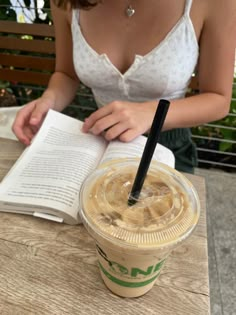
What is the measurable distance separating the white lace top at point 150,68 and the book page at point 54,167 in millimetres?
196

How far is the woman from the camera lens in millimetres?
856

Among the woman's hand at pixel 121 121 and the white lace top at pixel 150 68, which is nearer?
the woman's hand at pixel 121 121

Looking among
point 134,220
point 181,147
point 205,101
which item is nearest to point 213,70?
point 205,101

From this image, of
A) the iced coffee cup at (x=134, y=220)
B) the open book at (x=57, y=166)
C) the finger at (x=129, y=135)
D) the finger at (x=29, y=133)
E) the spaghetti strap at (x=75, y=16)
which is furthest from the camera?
the spaghetti strap at (x=75, y=16)

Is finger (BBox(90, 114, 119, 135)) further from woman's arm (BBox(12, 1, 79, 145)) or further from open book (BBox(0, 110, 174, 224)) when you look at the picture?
woman's arm (BBox(12, 1, 79, 145))

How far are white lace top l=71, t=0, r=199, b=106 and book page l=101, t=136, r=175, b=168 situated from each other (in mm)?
248

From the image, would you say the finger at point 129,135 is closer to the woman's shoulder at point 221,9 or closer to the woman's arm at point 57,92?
the woman's arm at point 57,92

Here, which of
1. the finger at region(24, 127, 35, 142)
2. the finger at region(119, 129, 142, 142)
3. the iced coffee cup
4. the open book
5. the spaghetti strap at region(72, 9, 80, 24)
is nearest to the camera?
the iced coffee cup

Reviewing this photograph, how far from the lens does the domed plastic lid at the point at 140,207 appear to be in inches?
16.7

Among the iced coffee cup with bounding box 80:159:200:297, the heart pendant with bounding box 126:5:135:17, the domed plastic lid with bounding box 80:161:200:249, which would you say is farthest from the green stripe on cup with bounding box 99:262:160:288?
the heart pendant with bounding box 126:5:135:17

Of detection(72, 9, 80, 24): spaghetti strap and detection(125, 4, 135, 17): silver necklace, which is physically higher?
detection(125, 4, 135, 17): silver necklace

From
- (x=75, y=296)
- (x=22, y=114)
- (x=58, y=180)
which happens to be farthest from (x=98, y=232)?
(x=22, y=114)

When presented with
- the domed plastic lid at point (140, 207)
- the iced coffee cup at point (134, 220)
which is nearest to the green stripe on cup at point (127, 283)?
the iced coffee cup at point (134, 220)

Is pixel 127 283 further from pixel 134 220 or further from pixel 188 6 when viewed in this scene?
pixel 188 6
